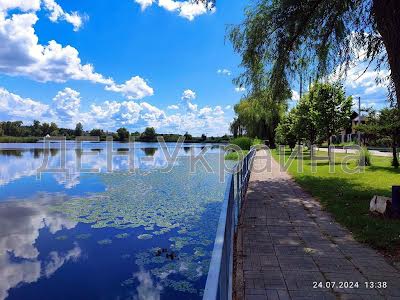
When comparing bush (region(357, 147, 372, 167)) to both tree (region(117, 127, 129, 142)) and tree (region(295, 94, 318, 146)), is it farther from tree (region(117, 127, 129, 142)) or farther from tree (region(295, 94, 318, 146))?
tree (region(117, 127, 129, 142))

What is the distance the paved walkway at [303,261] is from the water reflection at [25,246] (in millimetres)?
3491

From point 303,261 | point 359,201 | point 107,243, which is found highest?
point 359,201

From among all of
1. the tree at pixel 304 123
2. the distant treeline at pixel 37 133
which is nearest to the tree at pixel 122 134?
the distant treeline at pixel 37 133

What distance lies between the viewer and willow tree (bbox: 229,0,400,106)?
34.0 ft

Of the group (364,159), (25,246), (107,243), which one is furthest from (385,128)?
(25,246)

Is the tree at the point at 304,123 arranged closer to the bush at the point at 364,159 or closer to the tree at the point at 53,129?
the bush at the point at 364,159

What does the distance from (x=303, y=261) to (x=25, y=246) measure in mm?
5884

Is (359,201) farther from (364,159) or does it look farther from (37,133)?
(37,133)

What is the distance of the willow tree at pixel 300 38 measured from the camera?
10359mm

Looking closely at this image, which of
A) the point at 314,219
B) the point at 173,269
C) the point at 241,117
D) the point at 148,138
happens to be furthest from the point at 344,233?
the point at 148,138

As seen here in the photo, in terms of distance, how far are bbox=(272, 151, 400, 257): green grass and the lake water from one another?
2.71 meters

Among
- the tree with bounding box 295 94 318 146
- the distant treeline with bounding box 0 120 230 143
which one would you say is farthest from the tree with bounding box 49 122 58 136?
the tree with bounding box 295 94 318 146

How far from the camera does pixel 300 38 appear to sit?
12.0 meters

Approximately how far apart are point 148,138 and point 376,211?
4091 inches
